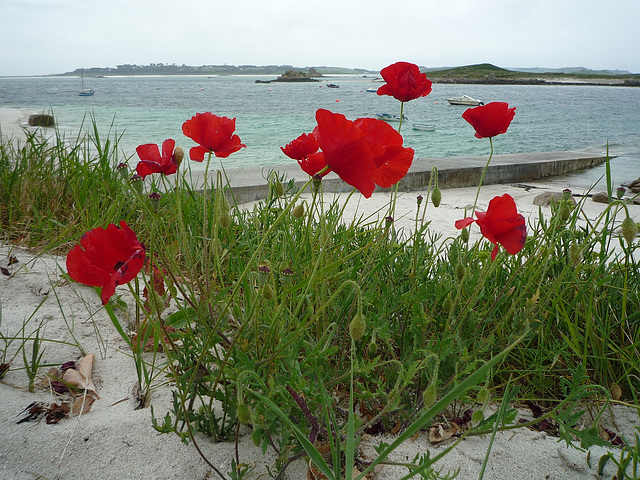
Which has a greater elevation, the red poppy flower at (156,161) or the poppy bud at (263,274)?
the red poppy flower at (156,161)

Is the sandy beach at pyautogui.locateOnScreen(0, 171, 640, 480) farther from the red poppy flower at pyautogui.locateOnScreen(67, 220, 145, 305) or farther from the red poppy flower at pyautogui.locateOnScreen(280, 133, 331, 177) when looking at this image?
the red poppy flower at pyautogui.locateOnScreen(280, 133, 331, 177)

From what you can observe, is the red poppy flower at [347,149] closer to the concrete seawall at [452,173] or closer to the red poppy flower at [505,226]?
the red poppy flower at [505,226]

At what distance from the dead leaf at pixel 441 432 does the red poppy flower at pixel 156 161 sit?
0.98m

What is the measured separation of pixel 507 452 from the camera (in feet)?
3.82

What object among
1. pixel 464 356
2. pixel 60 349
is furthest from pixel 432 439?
pixel 60 349

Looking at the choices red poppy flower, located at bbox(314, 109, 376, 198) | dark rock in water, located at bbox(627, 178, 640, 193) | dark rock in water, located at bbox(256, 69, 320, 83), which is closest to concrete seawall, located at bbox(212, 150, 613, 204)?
dark rock in water, located at bbox(627, 178, 640, 193)

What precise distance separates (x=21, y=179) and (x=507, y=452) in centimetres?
260

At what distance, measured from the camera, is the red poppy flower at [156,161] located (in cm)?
116

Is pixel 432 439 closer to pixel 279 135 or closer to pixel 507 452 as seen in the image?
pixel 507 452

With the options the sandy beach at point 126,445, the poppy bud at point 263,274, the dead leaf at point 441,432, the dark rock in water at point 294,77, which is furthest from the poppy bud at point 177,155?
the dark rock in water at point 294,77

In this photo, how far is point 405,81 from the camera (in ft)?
4.77

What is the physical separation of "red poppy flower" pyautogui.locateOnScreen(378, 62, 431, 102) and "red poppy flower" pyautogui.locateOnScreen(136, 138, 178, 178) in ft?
2.22

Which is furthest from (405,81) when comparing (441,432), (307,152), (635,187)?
(635,187)

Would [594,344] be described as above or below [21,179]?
below
